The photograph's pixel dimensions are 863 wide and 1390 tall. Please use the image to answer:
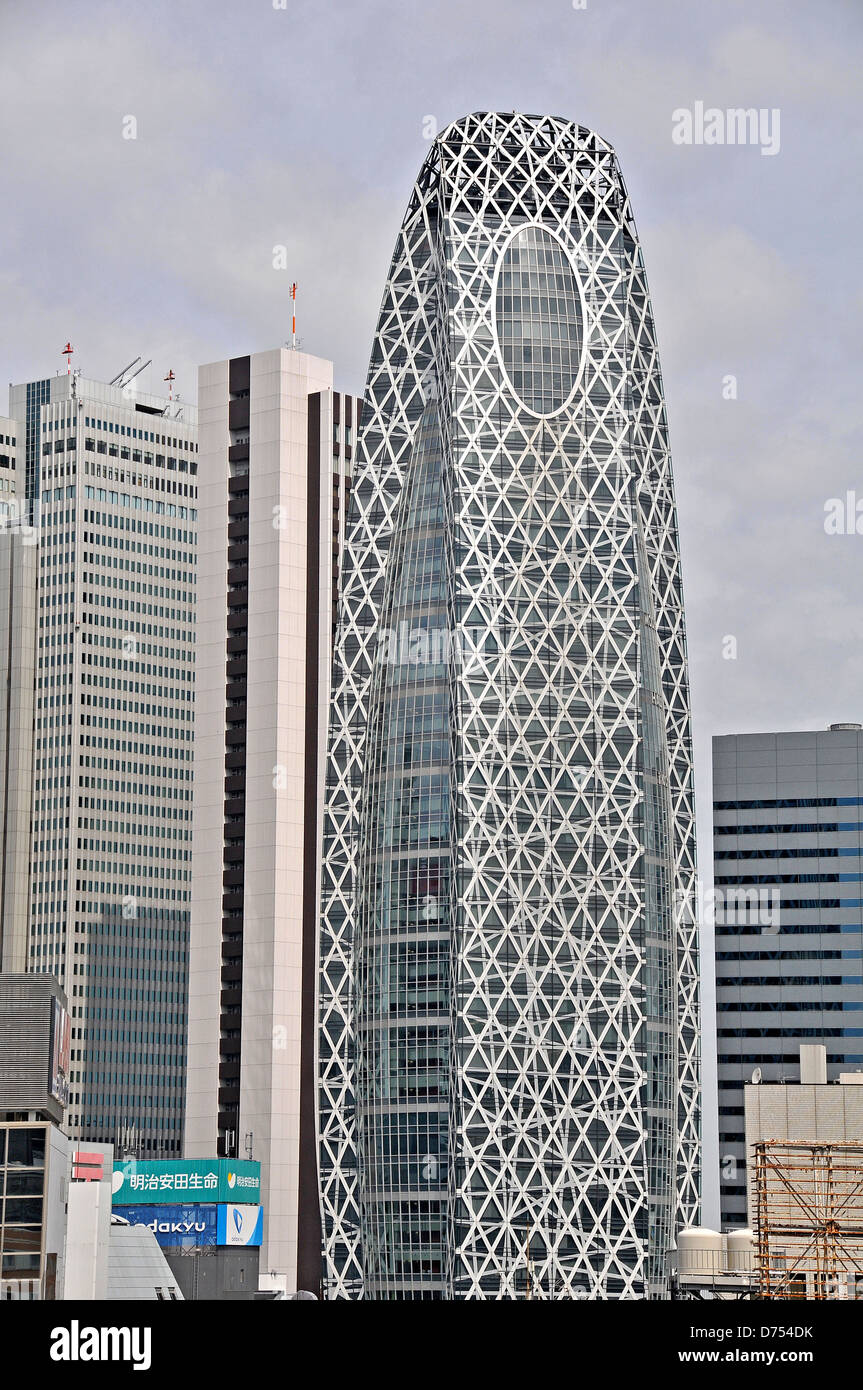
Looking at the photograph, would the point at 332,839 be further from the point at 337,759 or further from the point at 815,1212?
the point at 815,1212

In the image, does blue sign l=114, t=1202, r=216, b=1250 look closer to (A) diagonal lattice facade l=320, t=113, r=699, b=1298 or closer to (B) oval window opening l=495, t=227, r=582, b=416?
(A) diagonal lattice facade l=320, t=113, r=699, b=1298

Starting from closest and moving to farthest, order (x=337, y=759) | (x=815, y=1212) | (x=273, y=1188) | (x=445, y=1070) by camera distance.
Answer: (x=815, y=1212)
(x=445, y=1070)
(x=337, y=759)
(x=273, y=1188)

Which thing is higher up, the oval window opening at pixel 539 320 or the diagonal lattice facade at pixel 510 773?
the oval window opening at pixel 539 320

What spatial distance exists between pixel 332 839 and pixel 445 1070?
68.9ft

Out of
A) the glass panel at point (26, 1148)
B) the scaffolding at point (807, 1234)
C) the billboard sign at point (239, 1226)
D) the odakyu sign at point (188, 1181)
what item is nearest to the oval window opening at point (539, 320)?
the scaffolding at point (807, 1234)

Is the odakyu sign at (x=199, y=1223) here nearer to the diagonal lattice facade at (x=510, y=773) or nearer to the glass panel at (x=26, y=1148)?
the diagonal lattice facade at (x=510, y=773)

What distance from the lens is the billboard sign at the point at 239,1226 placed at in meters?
185

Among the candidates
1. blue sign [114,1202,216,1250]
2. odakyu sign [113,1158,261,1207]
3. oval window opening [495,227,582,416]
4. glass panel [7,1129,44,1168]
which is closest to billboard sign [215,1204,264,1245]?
blue sign [114,1202,216,1250]


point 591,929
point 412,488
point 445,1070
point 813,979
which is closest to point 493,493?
point 412,488

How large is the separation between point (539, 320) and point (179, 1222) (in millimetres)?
91477

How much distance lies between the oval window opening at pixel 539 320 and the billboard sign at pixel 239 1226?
82.4 metres

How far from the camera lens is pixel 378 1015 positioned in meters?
150

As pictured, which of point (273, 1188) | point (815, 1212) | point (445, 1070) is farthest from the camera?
point (273, 1188)

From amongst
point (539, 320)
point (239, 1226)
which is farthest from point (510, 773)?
point (239, 1226)
